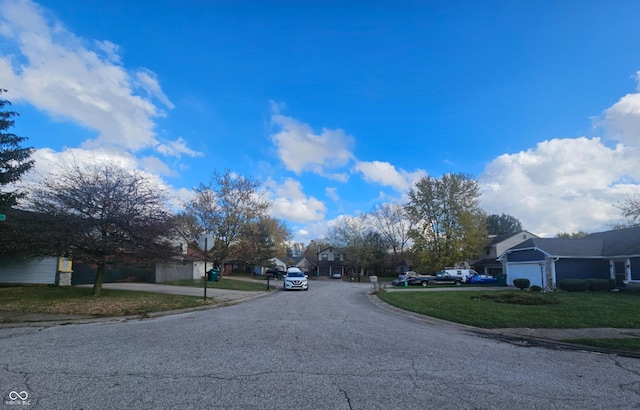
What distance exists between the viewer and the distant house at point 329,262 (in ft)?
267

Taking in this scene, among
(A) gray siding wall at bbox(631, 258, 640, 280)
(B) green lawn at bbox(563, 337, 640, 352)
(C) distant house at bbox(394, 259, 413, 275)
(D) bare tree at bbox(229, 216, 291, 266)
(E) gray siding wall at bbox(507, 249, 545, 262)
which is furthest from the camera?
(C) distant house at bbox(394, 259, 413, 275)

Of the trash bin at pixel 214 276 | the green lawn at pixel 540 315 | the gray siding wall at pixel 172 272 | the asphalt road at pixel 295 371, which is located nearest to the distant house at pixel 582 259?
the green lawn at pixel 540 315

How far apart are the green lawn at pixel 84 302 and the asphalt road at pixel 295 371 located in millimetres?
3720

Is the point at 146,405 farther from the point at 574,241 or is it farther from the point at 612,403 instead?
the point at 574,241

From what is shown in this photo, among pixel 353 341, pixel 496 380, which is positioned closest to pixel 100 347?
pixel 353 341

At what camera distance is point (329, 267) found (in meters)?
81.9

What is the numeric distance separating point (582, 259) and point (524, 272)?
4408 millimetres

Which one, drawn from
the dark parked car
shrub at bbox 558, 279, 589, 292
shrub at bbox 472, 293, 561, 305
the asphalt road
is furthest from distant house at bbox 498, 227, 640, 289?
the asphalt road

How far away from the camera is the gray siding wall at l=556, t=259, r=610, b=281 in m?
29.7

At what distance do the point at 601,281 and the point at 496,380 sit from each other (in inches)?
1087

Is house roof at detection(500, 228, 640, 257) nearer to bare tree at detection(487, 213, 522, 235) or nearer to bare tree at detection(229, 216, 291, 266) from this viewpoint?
A: bare tree at detection(229, 216, 291, 266)

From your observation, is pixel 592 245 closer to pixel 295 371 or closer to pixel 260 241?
pixel 295 371

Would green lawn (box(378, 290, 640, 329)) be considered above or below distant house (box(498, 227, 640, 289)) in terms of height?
below

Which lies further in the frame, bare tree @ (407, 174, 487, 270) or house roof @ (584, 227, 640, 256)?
bare tree @ (407, 174, 487, 270)
